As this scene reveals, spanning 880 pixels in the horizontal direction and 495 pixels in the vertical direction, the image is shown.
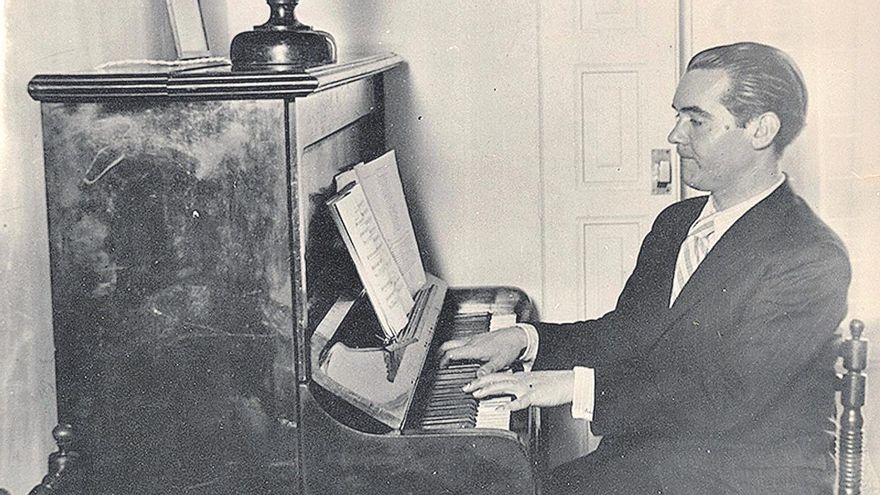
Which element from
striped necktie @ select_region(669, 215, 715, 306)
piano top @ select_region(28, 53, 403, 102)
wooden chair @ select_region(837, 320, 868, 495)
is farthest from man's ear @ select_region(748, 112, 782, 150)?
piano top @ select_region(28, 53, 403, 102)

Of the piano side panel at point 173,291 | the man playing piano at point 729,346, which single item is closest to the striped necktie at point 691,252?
the man playing piano at point 729,346

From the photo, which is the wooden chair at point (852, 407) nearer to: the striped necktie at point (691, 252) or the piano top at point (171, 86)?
the striped necktie at point (691, 252)

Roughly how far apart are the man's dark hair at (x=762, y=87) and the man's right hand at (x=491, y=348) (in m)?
0.82

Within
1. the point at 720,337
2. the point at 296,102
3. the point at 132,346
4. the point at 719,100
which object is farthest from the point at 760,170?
the point at 132,346

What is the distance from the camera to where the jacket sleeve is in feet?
8.00

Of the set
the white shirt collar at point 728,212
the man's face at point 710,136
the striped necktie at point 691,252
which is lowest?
the striped necktie at point 691,252

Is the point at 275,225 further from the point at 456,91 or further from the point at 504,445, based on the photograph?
the point at 456,91

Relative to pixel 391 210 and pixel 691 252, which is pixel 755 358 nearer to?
pixel 691 252

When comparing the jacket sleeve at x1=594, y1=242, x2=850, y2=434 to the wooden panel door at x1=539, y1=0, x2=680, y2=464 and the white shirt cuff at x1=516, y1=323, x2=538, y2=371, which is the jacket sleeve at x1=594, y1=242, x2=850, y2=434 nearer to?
the white shirt cuff at x1=516, y1=323, x2=538, y2=371

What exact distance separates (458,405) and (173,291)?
0.74 m

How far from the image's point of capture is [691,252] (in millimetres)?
2852

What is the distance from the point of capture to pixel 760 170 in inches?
106

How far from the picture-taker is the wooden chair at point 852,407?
92.5 inches

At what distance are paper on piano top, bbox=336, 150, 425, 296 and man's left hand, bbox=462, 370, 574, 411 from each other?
19.9 inches
